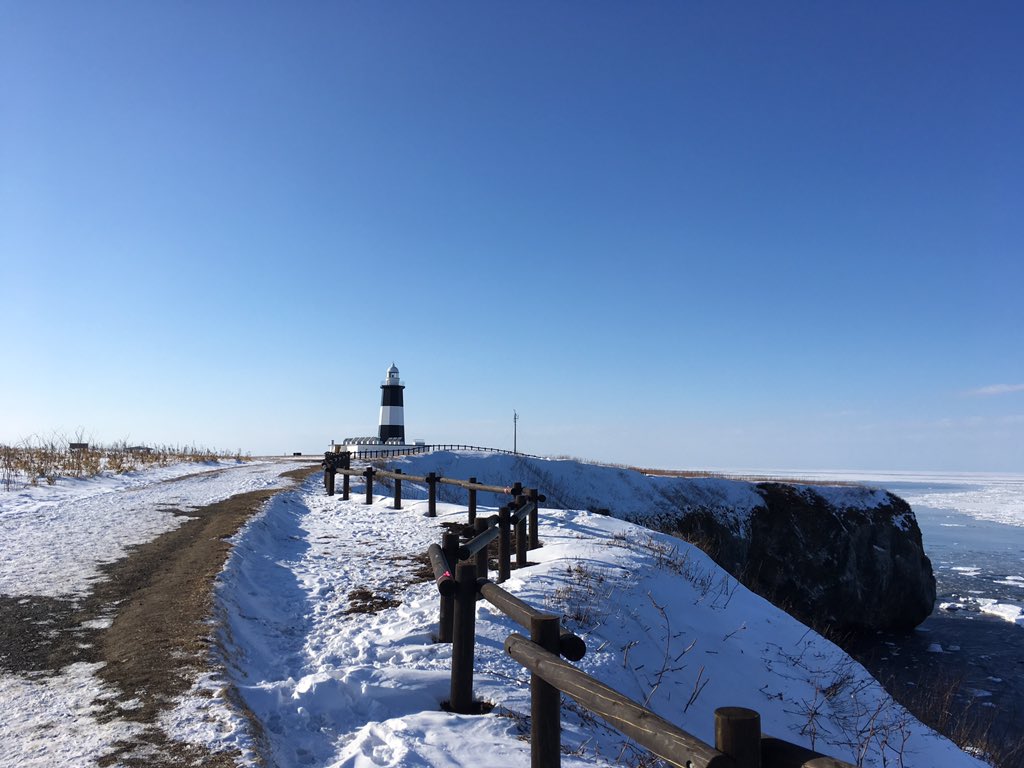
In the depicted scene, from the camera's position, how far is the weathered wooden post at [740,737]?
7.91 feet

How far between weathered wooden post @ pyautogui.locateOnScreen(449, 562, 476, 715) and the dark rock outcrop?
2769cm

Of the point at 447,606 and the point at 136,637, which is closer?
the point at 136,637

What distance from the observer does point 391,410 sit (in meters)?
52.2

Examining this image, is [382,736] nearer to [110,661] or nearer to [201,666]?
[201,666]

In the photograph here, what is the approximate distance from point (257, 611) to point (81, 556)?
437 cm

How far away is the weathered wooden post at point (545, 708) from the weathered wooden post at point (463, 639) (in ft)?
5.03

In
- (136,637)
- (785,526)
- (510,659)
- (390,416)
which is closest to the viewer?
(136,637)

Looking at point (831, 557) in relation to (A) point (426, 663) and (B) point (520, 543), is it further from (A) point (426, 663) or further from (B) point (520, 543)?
(A) point (426, 663)

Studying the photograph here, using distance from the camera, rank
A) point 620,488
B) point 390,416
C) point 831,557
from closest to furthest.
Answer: point 831,557 < point 620,488 < point 390,416

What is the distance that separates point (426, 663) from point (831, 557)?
3396 cm

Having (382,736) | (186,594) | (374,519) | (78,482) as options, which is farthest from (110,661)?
(78,482)

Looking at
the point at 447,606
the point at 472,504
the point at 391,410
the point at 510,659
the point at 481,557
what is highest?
the point at 391,410

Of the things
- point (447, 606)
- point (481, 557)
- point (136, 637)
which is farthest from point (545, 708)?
point (136, 637)

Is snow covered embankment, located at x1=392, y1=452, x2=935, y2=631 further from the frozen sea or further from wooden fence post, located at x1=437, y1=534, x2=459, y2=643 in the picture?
wooden fence post, located at x1=437, y1=534, x2=459, y2=643
